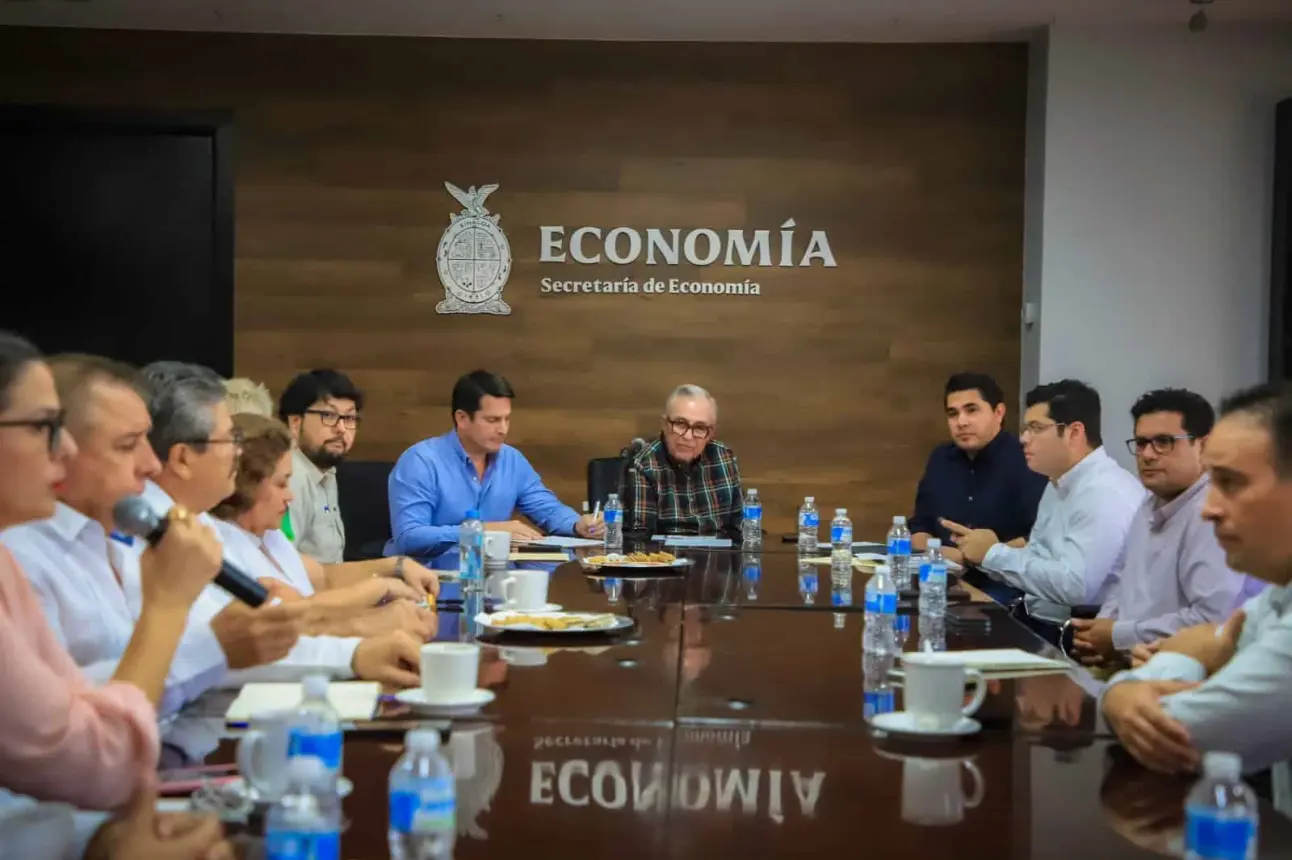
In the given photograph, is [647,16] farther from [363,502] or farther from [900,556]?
[900,556]

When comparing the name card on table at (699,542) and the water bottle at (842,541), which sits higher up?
the water bottle at (842,541)

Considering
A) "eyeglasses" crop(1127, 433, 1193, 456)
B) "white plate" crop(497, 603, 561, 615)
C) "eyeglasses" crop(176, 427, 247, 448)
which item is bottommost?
"white plate" crop(497, 603, 561, 615)

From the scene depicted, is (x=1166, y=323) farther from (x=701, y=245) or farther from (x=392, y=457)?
(x=392, y=457)

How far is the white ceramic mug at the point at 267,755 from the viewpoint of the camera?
1.48 metres

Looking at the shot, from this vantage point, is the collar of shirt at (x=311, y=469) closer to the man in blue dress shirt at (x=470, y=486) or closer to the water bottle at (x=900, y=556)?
the man in blue dress shirt at (x=470, y=486)

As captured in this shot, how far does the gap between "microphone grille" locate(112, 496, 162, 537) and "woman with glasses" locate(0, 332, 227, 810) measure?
1.1 inches

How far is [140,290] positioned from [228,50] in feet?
4.07

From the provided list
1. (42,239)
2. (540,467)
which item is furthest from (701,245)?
(42,239)

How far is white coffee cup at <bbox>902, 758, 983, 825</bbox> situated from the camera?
4.94 ft

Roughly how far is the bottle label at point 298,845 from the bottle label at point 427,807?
0.34 ft

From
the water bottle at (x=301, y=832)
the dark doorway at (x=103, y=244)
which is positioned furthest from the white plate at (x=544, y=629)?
the dark doorway at (x=103, y=244)

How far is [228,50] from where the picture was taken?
635 centimetres

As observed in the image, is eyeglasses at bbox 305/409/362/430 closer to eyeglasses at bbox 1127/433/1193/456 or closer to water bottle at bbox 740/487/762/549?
water bottle at bbox 740/487/762/549

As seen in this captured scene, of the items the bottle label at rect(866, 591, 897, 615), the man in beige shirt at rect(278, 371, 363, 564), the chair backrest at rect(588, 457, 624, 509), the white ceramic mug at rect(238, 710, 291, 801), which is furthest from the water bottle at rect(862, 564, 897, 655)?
the chair backrest at rect(588, 457, 624, 509)
